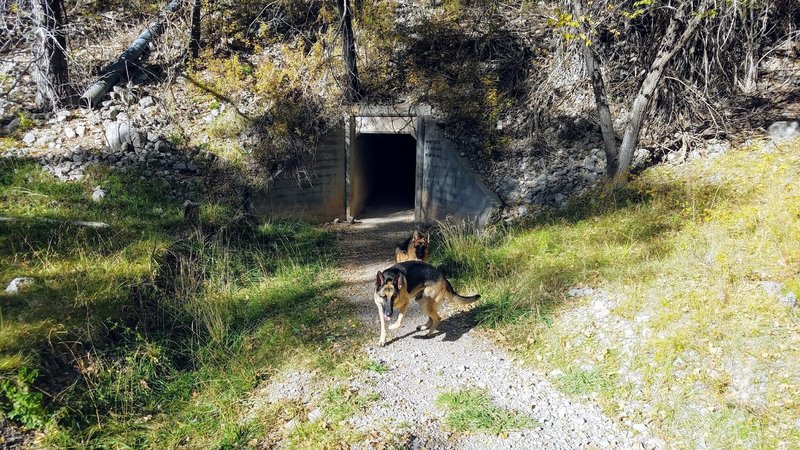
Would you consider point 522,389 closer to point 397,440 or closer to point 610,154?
point 397,440

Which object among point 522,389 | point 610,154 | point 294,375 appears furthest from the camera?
point 610,154

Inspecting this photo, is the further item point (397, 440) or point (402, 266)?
point (402, 266)

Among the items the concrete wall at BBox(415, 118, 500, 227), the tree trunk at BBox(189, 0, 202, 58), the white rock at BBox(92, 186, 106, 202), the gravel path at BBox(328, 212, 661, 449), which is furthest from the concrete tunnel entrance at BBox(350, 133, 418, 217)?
the gravel path at BBox(328, 212, 661, 449)

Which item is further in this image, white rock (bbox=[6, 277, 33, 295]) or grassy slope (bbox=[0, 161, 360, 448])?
white rock (bbox=[6, 277, 33, 295])

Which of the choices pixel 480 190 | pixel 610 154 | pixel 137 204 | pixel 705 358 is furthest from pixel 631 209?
pixel 137 204

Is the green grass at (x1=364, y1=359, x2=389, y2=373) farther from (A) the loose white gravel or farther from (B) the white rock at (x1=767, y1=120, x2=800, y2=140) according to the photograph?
(B) the white rock at (x1=767, y1=120, x2=800, y2=140)

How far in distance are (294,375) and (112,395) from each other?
168cm

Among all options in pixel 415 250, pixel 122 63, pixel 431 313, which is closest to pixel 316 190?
pixel 415 250

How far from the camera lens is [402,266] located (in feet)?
18.8

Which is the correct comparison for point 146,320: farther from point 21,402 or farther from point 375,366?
point 375,366

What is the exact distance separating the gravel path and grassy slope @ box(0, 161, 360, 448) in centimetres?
56

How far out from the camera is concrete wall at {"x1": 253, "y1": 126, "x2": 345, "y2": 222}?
34.6ft

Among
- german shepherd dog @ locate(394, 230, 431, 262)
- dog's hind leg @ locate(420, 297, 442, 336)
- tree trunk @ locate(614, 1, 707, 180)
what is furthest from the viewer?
tree trunk @ locate(614, 1, 707, 180)

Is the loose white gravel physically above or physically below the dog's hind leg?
below
